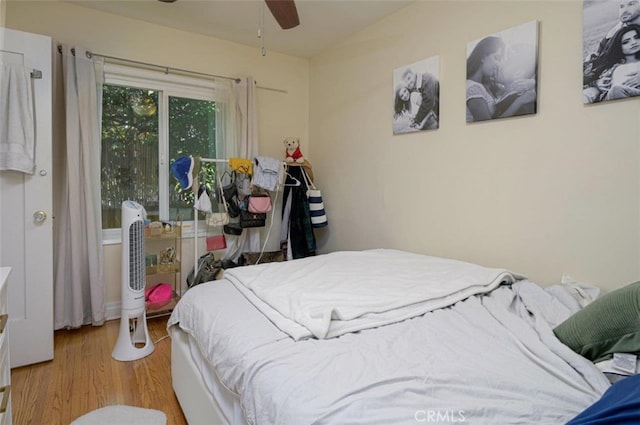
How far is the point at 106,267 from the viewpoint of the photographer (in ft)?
9.82

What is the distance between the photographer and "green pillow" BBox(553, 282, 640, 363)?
3.50 ft

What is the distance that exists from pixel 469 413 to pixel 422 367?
0.60ft

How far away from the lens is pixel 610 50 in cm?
161

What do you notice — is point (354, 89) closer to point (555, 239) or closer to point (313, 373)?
point (555, 239)

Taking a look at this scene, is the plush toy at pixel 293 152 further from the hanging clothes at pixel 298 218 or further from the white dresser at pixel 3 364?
the white dresser at pixel 3 364

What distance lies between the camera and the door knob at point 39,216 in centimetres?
220

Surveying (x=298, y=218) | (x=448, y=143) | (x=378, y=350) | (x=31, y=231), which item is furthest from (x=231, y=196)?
(x=378, y=350)

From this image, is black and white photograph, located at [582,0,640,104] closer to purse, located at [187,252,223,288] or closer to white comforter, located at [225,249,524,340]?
white comforter, located at [225,249,524,340]

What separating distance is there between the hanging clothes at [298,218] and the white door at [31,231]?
6.22 ft

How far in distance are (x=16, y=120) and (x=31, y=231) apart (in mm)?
674

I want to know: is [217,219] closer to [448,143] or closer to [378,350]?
[448,143]

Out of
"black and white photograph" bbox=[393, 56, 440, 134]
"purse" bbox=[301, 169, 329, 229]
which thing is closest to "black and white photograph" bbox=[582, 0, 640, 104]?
"black and white photograph" bbox=[393, 56, 440, 134]

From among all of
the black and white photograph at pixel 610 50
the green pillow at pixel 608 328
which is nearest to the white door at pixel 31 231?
the green pillow at pixel 608 328

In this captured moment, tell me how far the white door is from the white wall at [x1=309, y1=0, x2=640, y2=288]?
89.6 inches
